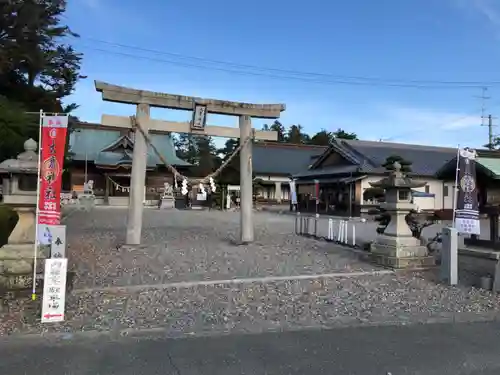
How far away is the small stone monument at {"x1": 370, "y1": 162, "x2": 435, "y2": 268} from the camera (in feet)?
29.3

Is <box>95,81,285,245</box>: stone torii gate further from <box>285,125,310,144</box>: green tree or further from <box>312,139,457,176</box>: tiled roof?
<box>285,125,310,144</box>: green tree

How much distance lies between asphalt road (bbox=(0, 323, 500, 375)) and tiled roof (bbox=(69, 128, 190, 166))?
102 ft

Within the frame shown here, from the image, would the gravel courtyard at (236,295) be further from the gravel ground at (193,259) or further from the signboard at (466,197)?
the signboard at (466,197)

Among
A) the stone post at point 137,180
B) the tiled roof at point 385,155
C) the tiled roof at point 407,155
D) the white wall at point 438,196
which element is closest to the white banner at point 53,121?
the stone post at point 137,180

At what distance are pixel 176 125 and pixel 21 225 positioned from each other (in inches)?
222

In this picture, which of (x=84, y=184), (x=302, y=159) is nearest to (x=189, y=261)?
(x=84, y=184)

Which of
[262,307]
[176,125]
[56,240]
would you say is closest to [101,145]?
[176,125]

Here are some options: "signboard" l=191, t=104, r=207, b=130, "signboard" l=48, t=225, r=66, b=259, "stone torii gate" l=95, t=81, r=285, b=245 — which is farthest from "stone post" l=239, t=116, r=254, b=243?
"signboard" l=48, t=225, r=66, b=259

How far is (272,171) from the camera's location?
144 feet

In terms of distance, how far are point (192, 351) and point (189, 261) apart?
5215mm

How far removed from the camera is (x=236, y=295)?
6695 millimetres

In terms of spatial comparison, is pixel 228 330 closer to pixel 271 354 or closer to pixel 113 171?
pixel 271 354

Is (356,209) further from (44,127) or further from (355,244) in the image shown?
(44,127)

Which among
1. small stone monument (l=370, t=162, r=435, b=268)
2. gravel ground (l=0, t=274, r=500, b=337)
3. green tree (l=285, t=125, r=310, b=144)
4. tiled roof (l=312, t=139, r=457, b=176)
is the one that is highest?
green tree (l=285, t=125, r=310, b=144)
